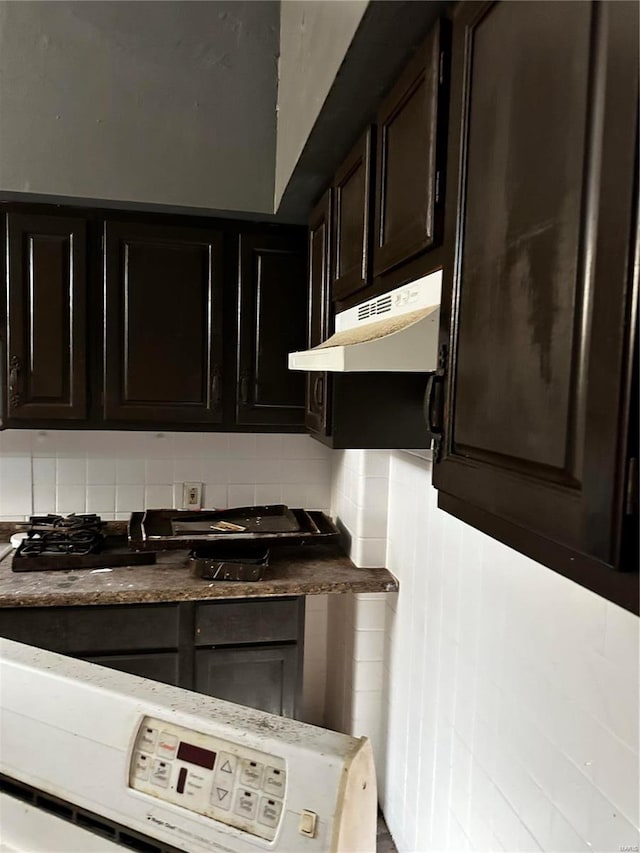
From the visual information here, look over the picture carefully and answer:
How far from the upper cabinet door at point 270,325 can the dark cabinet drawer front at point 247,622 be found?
0.67 metres

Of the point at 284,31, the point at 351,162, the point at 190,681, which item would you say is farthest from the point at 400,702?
the point at 284,31

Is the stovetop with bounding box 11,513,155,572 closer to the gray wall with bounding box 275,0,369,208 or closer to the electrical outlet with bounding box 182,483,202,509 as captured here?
the electrical outlet with bounding box 182,483,202,509

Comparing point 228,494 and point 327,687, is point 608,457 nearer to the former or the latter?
point 228,494

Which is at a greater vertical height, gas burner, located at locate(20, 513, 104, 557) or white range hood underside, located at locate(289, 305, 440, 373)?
white range hood underside, located at locate(289, 305, 440, 373)

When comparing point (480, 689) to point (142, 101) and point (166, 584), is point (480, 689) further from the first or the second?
point (142, 101)

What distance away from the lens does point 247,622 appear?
207 centimetres

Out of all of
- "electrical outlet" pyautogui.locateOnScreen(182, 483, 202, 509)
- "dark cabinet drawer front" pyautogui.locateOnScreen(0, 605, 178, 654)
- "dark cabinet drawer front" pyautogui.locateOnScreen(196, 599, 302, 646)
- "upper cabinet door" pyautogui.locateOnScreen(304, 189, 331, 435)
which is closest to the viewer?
"upper cabinet door" pyautogui.locateOnScreen(304, 189, 331, 435)

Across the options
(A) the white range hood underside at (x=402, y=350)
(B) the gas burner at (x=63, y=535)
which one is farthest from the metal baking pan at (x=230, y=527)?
(A) the white range hood underside at (x=402, y=350)

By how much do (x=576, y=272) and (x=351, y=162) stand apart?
1084mm

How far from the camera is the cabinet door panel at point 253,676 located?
2.06m

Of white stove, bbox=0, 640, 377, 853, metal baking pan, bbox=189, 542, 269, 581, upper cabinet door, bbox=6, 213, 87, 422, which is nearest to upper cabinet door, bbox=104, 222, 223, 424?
upper cabinet door, bbox=6, 213, 87, 422

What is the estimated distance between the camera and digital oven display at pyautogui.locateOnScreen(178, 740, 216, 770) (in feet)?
2.09

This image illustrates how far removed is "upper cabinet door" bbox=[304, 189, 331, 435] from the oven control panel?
3.56 feet

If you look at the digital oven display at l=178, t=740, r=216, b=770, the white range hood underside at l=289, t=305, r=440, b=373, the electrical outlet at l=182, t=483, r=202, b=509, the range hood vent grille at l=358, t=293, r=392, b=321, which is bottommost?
the electrical outlet at l=182, t=483, r=202, b=509
